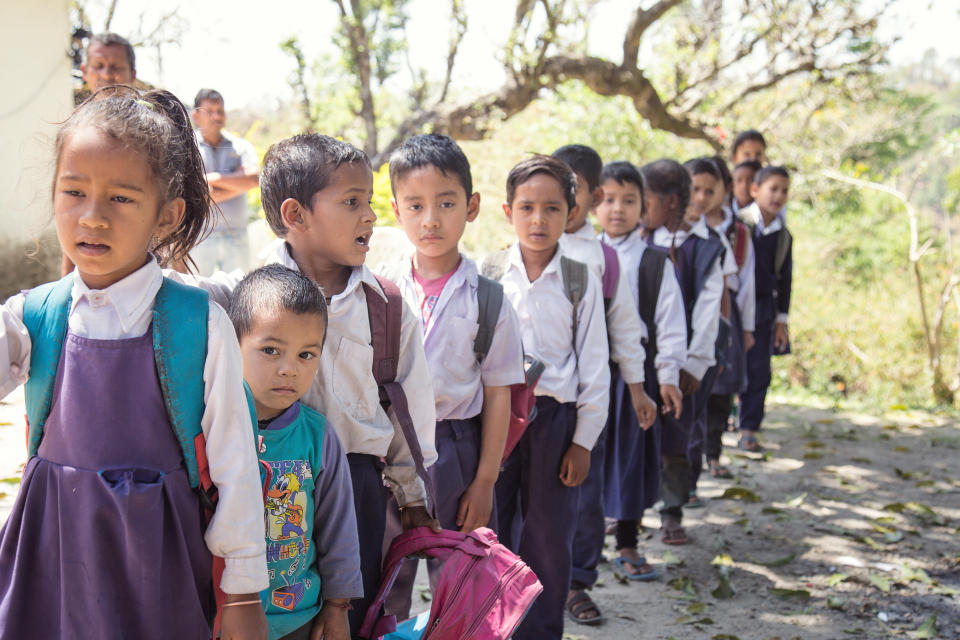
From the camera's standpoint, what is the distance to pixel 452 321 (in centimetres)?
249

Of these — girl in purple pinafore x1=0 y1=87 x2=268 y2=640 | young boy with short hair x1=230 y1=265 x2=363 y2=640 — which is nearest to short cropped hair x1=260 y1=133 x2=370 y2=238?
young boy with short hair x1=230 y1=265 x2=363 y2=640

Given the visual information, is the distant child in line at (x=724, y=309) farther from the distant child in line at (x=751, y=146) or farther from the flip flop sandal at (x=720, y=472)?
the distant child in line at (x=751, y=146)

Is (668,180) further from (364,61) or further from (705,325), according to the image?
(364,61)

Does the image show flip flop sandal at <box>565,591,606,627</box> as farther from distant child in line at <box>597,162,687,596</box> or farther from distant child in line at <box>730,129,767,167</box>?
distant child in line at <box>730,129,767,167</box>

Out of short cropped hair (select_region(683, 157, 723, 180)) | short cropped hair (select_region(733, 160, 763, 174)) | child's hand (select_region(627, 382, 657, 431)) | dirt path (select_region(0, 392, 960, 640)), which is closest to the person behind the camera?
child's hand (select_region(627, 382, 657, 431))

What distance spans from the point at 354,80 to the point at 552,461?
27.1 ft

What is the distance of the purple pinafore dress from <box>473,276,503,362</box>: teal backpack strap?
1.14m

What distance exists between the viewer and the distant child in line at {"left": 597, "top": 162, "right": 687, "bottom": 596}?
3.81 metres

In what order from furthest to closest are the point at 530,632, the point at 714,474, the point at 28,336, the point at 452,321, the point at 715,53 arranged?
the point at 715,53 → the point at 714,474 → the point at 530,632 → the point at 452,321 → the point at 28,336

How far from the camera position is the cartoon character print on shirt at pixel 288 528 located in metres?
1.78

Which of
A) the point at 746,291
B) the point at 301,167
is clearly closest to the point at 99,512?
the point at 301,167

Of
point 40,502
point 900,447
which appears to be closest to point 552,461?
point 40,502

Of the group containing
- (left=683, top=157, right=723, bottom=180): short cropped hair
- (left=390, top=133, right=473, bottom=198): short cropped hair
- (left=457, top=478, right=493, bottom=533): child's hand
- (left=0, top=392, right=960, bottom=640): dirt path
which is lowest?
(left=0, top=392, right=960, bottom=640): dirt path

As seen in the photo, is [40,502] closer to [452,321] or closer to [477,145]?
[452,321]
